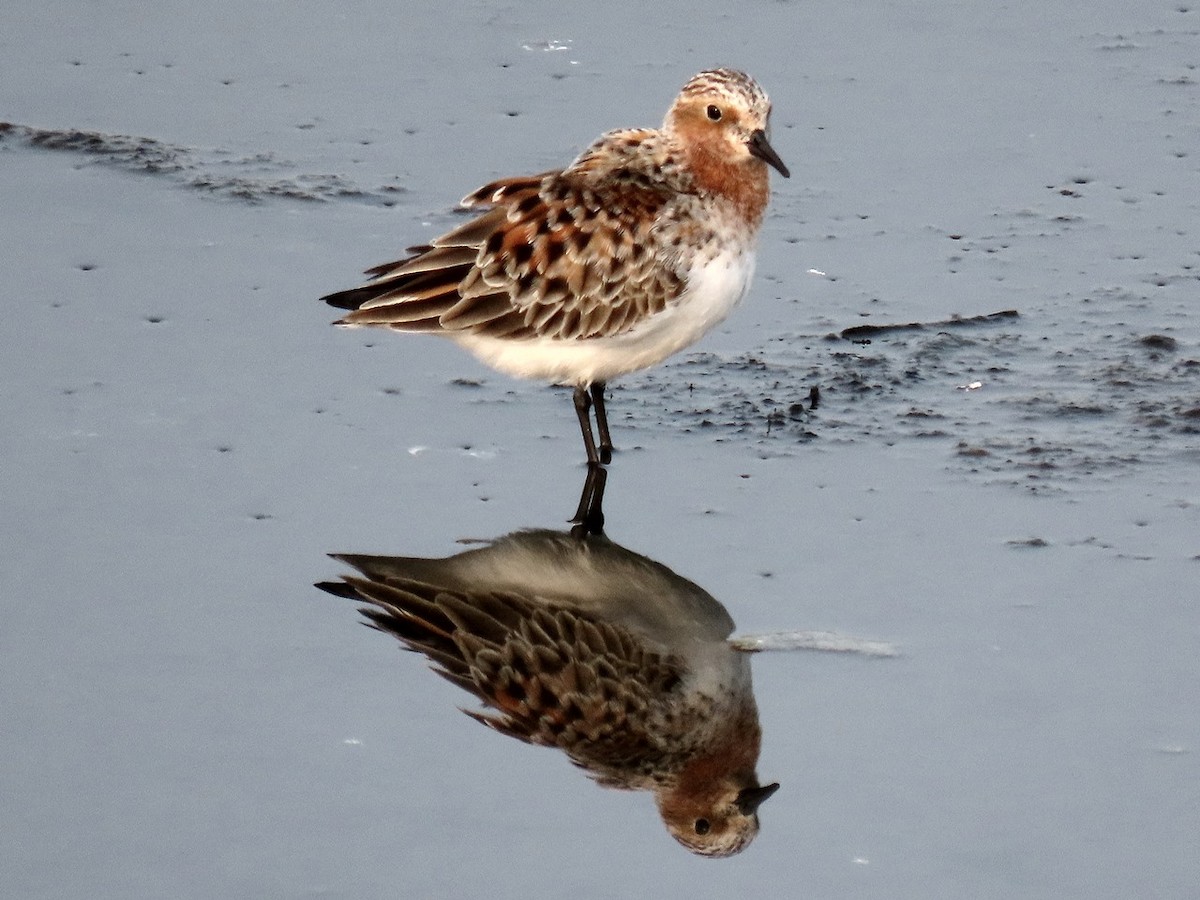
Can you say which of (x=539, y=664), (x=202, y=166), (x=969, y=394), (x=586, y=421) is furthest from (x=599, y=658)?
(x=202, y=166)

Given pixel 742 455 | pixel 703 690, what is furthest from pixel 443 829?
pixel 742 455

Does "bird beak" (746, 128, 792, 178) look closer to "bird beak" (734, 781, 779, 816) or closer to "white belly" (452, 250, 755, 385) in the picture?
"white belly" (452, 250, 755, 385)

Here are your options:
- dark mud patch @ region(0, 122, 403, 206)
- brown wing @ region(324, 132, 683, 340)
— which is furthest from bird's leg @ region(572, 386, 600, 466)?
dark mud patch @ region(0, 122, 403, 206)

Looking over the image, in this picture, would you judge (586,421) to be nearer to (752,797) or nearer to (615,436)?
(615,436)

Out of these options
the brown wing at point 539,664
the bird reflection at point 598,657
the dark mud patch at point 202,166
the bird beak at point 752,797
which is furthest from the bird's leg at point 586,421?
the dark mud patch at point 202,166

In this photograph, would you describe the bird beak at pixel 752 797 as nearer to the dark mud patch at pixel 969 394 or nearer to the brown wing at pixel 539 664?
the brown wing at pixel 539 664

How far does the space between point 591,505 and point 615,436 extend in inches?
27.7

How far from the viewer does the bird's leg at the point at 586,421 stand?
7.68 metres

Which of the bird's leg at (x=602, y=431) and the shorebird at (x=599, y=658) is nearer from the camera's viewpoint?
the shorebird at (x=599, y=658)

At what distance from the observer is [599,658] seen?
6.45m

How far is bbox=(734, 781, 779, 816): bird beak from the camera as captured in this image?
5.73 m

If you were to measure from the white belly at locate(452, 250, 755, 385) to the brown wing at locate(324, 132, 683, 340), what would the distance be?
5cm

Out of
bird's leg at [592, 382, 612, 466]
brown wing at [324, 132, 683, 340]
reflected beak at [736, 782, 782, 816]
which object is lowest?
reflected beak at [736, 782, 782, 816]

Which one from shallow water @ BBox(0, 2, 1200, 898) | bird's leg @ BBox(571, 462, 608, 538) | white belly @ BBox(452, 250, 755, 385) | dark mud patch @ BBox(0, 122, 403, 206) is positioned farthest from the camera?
dark mud patch @ BBox(0, 122, 403, 206)
